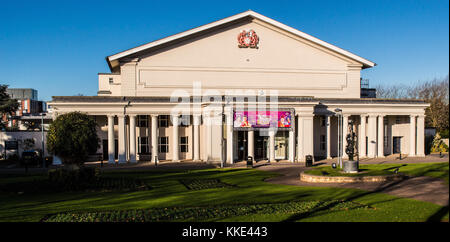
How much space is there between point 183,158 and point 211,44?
1355cm

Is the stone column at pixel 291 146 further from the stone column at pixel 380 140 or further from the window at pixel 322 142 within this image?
the stone column at pixel 380 140

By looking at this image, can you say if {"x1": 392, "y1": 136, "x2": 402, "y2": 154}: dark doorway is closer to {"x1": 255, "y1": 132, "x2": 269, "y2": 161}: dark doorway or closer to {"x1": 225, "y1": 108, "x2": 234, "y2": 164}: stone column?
{"x1": 255, "y1": 132, "x2": 269, "y2": 161}: dark doorway

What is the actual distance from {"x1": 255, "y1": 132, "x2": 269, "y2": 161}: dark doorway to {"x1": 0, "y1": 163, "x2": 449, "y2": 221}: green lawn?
18189 millimetres

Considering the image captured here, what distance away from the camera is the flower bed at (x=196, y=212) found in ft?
44.9

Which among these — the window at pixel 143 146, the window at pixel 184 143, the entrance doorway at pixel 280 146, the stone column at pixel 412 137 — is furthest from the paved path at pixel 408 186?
the stone column at pixel 412 137

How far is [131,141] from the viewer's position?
1565 inches

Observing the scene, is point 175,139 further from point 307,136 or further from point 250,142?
point 307,136

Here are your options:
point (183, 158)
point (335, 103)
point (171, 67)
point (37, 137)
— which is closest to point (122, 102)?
point (171, 67)

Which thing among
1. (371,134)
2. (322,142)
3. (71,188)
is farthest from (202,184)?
(371,134)

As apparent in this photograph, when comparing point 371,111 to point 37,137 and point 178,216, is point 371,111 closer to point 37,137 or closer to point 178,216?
point 178,216

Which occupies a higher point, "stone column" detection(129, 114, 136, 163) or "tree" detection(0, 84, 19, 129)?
"tree" detection(0, 84, 19, 129)

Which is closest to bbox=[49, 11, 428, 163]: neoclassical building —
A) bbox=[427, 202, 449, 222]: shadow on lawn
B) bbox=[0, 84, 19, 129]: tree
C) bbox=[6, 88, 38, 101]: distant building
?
bbox=[0, 84, 19, 129]: tree

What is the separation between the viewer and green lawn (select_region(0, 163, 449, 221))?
13.9 metres

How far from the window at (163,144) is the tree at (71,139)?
20.4m
